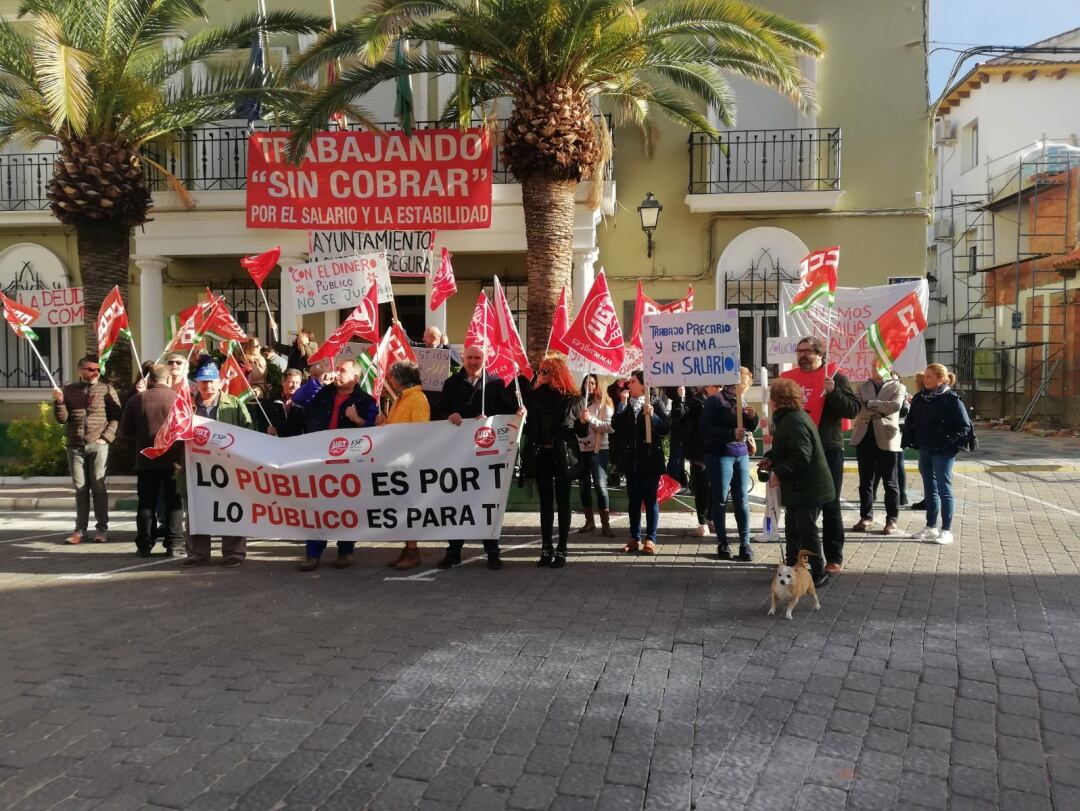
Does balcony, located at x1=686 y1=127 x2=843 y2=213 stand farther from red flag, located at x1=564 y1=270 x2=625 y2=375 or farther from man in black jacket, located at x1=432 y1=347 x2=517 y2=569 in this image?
man in black jacket, located at x1=432 y1=347 x2=517 y2=569

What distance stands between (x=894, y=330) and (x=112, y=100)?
1057 cm

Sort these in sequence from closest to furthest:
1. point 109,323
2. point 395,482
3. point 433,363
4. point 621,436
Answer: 1. point 395,482
2. point 621,436
3. point 109,323
4. point 433,363

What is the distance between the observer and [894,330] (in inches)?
354

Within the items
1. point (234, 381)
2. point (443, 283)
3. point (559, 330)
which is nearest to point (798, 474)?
point (559, 330)

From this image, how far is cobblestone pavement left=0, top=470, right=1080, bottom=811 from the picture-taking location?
3586 mm

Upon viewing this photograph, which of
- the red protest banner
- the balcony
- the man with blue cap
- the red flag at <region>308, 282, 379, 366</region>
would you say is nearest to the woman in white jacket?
the red flag at <region>308, 282, 379, 366</region>

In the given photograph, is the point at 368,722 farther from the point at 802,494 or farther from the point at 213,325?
the point at 213,325

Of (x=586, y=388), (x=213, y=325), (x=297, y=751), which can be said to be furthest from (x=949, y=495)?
(x=213, y=325)

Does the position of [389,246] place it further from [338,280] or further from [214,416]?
[214,416]

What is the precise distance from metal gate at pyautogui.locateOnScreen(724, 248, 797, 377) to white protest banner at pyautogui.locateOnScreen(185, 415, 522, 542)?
32.9ft

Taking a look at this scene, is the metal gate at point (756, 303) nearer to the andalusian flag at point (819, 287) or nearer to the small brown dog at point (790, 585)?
the andalusian flag at point (819, 287)

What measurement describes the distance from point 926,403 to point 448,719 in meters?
5.98

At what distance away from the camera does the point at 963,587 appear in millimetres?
6707

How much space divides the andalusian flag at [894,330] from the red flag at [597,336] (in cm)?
265
